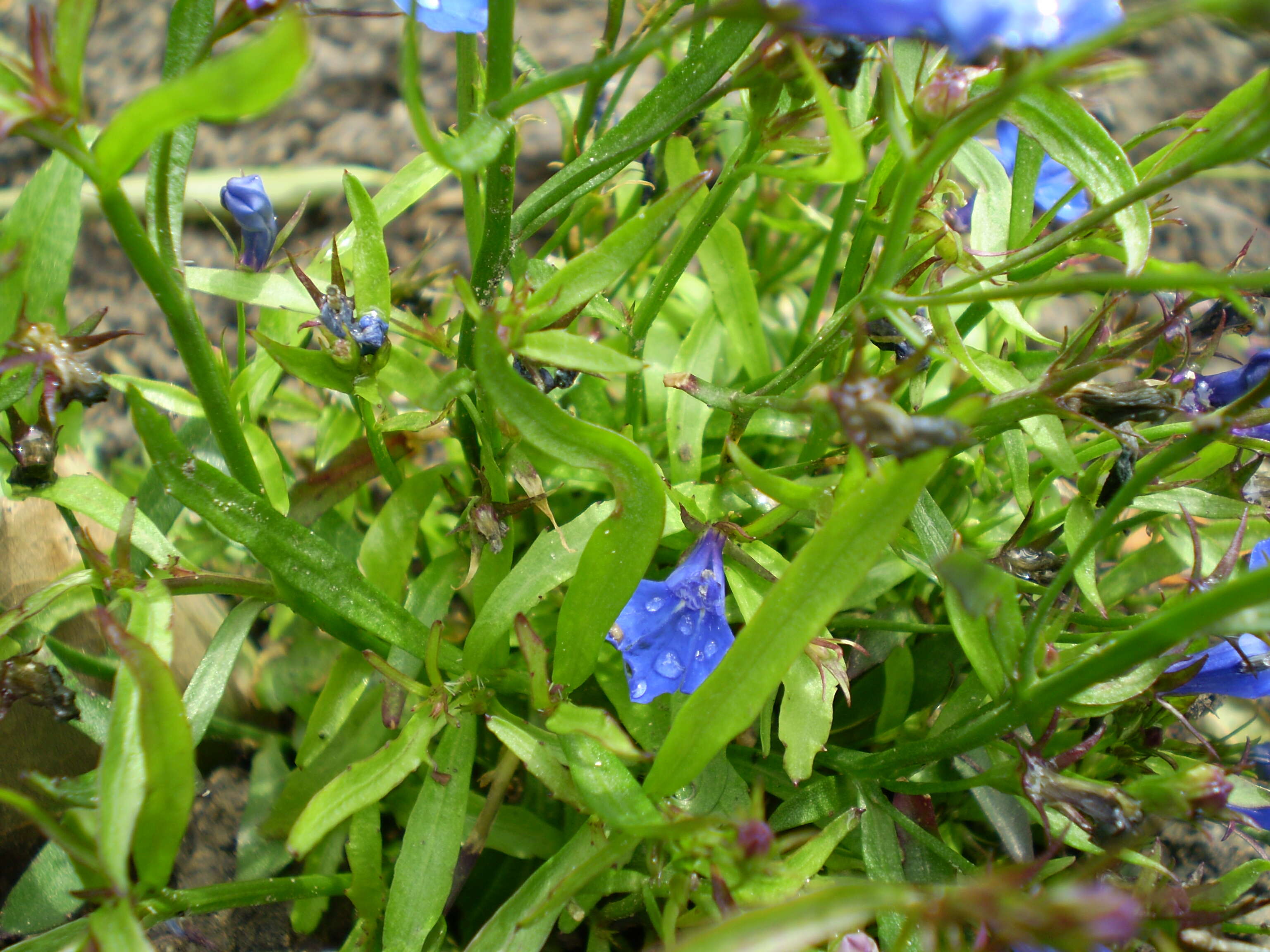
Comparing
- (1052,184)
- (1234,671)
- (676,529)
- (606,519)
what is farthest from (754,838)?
(1052,184)

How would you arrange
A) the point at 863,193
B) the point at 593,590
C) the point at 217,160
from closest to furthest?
the point at 593,590 → the point at 863,193 → the point at 217,160

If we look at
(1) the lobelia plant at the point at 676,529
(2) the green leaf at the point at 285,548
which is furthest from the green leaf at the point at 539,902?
(2) the green leaf at the point at 285,548

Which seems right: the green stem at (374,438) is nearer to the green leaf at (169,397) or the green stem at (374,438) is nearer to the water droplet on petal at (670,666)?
the green leaf at (169,397)

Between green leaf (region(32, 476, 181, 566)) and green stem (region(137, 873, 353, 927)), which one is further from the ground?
green leaf (region(32, 476, 181, 566))

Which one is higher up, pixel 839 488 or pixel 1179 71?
pixel 1179 71

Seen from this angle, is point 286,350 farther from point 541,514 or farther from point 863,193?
point 863,193

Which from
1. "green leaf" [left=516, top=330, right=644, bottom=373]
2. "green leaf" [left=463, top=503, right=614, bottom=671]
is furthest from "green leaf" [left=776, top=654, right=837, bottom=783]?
"green leaf" [left=516, top=330, right=644, bottom=373]

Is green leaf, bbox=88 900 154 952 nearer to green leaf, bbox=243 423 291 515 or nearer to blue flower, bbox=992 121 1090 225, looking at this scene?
green leaf, bbox=243 423 291 515

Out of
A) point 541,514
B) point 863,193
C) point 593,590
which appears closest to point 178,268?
point 593,590
